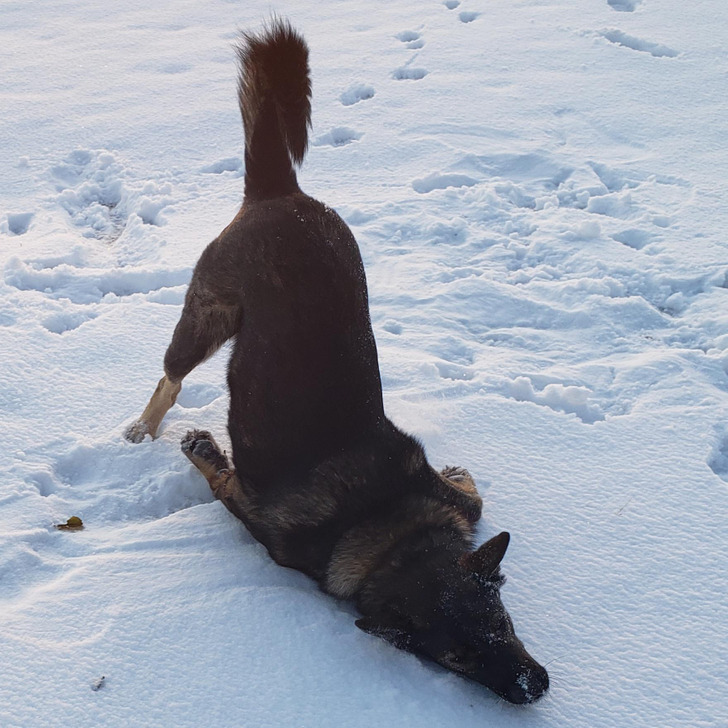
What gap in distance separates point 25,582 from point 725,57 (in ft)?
24.5

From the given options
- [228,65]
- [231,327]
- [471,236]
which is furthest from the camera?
[228,65]

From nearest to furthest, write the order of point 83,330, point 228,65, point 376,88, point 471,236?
point 83,330 < point 471,236 < point 376,88 < point 228,65

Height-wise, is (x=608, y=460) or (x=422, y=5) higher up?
(x=422, y=5)

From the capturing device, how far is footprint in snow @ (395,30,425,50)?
27.4 ft

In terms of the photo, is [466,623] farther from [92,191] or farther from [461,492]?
[92,191]

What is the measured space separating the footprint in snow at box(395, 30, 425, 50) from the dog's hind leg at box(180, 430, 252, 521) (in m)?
5.75

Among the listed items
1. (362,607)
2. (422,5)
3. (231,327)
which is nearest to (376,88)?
(422,5)

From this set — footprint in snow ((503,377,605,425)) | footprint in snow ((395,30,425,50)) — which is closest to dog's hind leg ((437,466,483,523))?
footprint in snow ((503,377,605,425))

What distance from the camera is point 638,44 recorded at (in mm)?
8125

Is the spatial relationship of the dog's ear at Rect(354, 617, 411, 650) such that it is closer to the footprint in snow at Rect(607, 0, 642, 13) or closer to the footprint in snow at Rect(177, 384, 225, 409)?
the footprint in snow at Rect(177, 384, 225, 409)

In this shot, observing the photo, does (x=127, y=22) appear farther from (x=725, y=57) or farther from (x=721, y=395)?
(x=721, y=395)

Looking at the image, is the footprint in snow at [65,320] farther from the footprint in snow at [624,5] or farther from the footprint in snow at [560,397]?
the footprint in snow at [624,5]

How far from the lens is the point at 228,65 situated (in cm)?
823

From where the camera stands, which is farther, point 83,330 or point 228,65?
point 228,65
